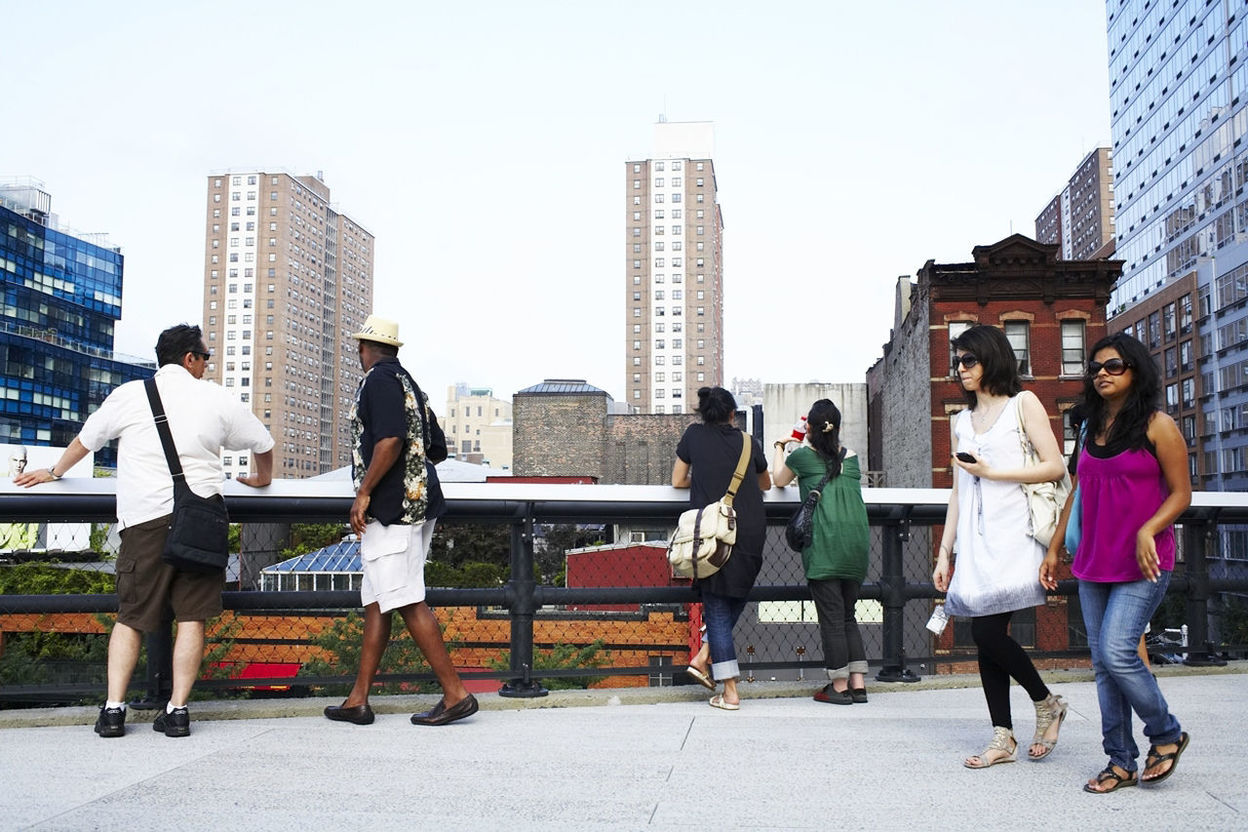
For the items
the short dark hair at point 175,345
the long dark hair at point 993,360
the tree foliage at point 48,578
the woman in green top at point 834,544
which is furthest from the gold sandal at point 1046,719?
the tree foliage at point 48,578

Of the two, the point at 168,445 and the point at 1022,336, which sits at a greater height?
the point at 1022,336

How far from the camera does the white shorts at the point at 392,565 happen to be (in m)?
4.52

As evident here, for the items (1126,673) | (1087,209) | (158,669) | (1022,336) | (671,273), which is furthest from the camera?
(671,273)

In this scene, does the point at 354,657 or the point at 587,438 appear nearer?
the point at 354,657

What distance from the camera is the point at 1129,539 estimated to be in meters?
3.46

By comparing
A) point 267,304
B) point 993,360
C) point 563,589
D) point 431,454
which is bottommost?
point 563,589

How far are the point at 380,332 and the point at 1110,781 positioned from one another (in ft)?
11.6

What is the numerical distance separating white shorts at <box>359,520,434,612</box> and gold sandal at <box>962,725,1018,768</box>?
2466 millimetres

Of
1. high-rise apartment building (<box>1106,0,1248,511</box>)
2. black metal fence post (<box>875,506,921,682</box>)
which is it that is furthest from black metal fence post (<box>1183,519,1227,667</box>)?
high-rise apartment building (<box>1106,0,1248,511</box>)

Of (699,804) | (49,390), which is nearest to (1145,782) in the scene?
(699,804)

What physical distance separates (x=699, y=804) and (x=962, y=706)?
8.16 ft

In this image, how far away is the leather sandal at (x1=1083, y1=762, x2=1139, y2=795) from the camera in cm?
341

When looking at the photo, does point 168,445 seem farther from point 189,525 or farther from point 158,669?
point 158,669

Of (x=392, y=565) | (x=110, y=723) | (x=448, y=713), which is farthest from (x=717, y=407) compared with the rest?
(x=110, y=723)
